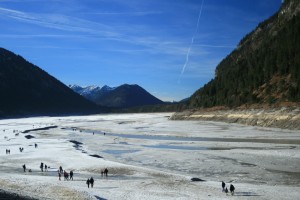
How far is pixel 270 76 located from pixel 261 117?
2800cm

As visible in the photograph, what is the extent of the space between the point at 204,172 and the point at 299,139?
25.6 meters

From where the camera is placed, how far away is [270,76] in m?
107

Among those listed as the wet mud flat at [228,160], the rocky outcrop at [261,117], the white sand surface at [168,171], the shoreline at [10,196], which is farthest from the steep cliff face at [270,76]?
the shoreline at [10,196]

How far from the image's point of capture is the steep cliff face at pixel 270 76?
92.1 m

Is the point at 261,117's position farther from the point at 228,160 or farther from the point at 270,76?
the point at 228,160

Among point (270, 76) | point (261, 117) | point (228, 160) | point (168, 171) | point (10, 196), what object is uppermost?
point (270, 76)

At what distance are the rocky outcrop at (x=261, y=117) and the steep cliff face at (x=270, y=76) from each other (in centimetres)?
444

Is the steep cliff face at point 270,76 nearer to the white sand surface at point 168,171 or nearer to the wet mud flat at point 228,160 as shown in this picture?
the wet mud flat at point 228,160

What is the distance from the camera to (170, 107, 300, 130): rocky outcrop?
70.7 m

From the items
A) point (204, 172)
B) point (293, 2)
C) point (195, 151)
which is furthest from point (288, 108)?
point (293, 2)

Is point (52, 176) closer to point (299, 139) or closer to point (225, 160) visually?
point (225, 160)

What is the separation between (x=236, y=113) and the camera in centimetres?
9794

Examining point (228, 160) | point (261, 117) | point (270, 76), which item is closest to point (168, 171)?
point (228, 160)

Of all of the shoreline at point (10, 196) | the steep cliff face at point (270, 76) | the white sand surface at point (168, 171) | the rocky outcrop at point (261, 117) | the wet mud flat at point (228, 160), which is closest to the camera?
the shoreline at point (10, 196)
